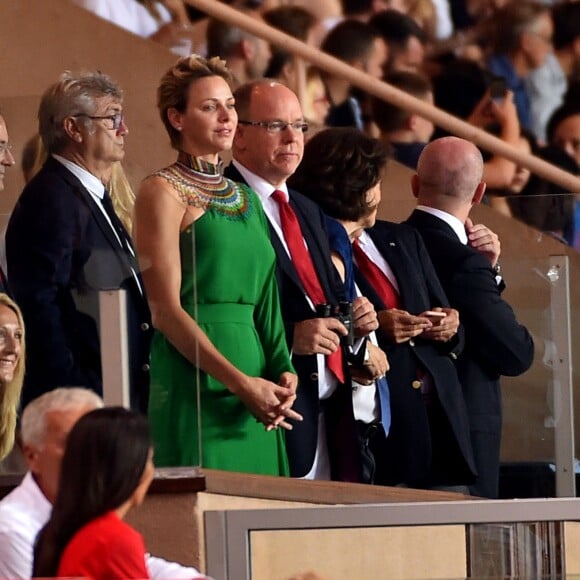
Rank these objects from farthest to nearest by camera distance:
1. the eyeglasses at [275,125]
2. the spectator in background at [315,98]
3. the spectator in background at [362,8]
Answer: the spectator in background at [362,8] → the spectator in background at [315,98] → the eyeglasses at [275,125]

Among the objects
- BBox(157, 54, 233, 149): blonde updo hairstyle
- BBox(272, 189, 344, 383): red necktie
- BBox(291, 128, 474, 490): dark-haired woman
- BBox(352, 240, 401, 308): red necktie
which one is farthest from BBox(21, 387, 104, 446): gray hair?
BBox(352, 240, 401, 308): red necktie

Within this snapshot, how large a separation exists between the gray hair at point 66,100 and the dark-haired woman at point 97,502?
1308mm

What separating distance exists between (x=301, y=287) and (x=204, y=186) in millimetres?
433

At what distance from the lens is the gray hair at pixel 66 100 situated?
4.62m

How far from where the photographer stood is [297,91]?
8047 millimetres

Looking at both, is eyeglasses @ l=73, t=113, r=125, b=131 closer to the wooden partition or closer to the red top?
the wooden partition

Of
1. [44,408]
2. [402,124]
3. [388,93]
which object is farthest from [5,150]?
[402,124]

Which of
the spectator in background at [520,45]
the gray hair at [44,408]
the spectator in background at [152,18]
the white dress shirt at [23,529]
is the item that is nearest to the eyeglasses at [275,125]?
the gray hair at [44,408]

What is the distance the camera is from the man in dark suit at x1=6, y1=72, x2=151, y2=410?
450 centimetres

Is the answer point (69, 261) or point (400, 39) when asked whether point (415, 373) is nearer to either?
point (69, 261)

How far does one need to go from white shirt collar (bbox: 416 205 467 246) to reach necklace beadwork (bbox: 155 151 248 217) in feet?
3.03

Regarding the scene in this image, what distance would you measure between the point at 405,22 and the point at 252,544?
162 inches

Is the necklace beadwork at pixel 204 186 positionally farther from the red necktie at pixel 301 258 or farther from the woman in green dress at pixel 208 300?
the red necktie at pixel 301 258

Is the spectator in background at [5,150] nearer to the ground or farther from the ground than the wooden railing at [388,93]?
nearer to the ground
